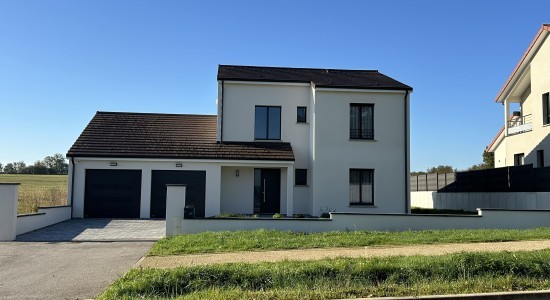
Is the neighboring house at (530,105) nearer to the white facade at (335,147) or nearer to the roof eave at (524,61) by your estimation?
the roof eave at (524,61)

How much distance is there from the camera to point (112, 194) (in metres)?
19.8

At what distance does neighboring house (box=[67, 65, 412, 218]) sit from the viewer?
65.1ft

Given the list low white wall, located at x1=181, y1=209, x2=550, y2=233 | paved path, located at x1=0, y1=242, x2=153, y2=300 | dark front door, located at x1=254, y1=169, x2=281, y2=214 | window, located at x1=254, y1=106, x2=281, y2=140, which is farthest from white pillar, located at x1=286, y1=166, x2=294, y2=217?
paved path, located at x1=0, y1=242, x2=153, y2=300

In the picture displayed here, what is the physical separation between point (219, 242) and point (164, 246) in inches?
53.4

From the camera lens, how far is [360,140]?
67.1ft

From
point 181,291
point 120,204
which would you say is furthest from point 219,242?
point 120,204

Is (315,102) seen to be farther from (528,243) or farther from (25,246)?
(25,246)

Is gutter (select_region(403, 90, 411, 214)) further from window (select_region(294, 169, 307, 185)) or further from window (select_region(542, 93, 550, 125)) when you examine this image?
window (select_region(542, 93, 550, 125))

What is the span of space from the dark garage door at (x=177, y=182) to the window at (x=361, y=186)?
6.33 metres

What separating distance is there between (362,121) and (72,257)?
13.5 meters

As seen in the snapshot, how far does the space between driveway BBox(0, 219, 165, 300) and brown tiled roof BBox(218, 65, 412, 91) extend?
8175 mm

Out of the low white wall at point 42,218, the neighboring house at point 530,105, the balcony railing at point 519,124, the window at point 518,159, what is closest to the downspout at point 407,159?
the neighboring house at point 530,105

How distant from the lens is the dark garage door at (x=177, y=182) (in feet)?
65.5

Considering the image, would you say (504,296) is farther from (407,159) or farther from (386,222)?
(407,159)
